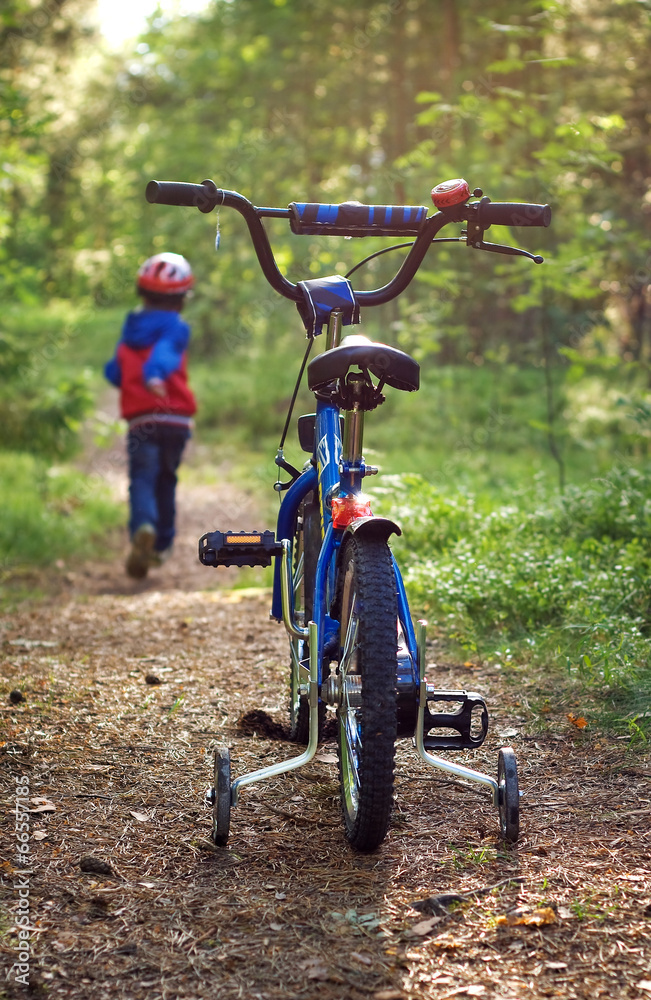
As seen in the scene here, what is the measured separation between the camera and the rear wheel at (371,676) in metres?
2.17

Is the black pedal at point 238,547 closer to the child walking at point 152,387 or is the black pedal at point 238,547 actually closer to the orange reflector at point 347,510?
the orange reflector at point 347,510

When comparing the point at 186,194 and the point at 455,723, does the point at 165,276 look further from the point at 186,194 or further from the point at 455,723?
the point at 455,723

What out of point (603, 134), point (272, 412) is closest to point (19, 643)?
point (603, 134)

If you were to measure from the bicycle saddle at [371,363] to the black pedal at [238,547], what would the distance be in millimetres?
691

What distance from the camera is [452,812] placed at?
8.85ft

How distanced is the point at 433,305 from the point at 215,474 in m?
3.15

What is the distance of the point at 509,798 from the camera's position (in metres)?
2.44

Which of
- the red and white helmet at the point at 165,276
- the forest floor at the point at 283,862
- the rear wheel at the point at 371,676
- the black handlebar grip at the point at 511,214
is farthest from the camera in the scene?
the red and white helmet at the point at 165,276

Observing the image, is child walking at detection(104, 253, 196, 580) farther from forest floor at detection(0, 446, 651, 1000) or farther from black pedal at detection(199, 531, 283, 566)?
black pedal at detection(199, 531, 283, 566)

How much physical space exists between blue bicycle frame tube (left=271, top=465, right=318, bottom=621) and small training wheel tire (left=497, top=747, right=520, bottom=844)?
901 millimetres

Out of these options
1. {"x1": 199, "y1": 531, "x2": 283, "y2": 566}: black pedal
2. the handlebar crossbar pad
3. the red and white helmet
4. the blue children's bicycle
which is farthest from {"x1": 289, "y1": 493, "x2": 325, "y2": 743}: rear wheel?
the red and white helmet

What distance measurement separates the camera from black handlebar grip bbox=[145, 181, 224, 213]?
265 cm

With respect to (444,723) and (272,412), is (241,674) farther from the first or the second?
(272,412)

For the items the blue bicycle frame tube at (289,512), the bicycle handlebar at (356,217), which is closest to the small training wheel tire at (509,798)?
the blue bicycle frame tube at (289,512)
